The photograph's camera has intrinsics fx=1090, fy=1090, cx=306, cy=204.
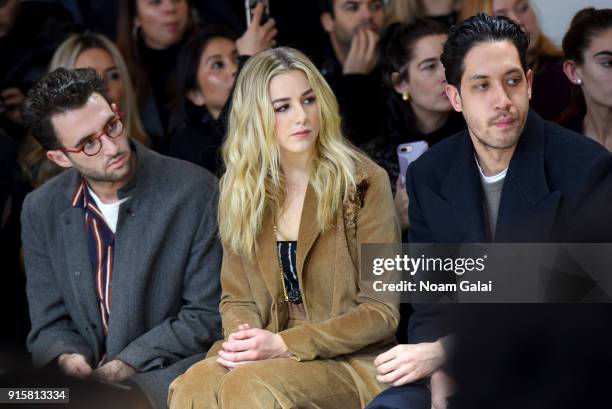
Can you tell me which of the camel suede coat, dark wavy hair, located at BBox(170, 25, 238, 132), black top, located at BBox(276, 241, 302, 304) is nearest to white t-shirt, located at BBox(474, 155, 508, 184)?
the camel suede coat

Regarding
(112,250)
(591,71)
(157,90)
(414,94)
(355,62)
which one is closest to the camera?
(591,71)

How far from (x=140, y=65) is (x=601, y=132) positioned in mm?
1958

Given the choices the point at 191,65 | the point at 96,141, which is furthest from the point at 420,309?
the point at 191,65

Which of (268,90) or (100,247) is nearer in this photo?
(268,90)

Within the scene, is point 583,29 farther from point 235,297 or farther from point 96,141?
point 96,141

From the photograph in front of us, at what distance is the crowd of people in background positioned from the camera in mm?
3221

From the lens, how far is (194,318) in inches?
135

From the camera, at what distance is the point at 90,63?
4246 mm

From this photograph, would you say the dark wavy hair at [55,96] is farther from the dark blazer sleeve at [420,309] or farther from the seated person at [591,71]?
the seated person at [591,71]

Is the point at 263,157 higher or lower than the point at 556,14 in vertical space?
lower

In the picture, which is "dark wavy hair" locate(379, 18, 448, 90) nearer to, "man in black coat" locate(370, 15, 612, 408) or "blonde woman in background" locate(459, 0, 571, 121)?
"blonde woman in background" locate(459, 0, 571, 121)

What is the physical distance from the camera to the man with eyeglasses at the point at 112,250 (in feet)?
11.2

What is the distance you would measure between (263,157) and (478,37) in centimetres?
73

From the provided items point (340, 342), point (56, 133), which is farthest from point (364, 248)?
point (56, 133)
